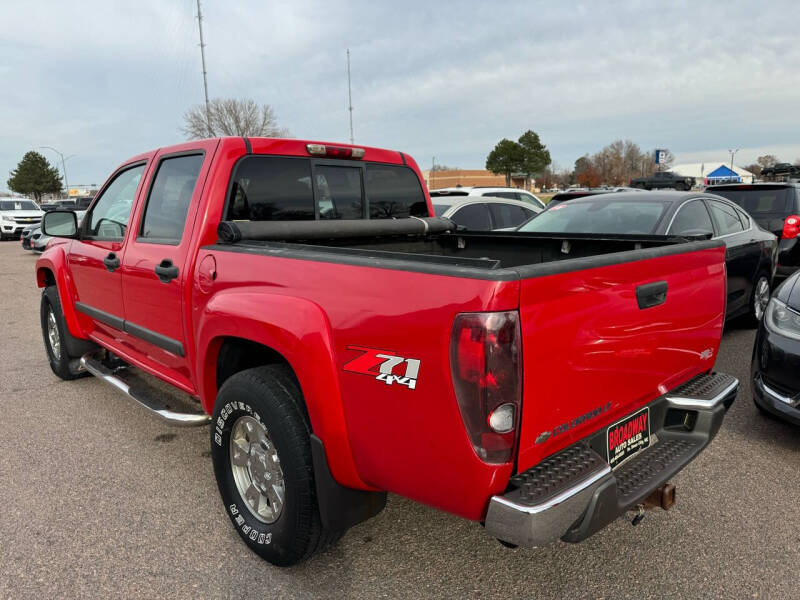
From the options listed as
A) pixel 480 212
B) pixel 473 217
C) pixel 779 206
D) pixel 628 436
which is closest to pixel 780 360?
pixel 628 436

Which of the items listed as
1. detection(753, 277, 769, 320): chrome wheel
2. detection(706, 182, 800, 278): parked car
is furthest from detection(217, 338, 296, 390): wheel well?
detection(706, 182, 800, 278): parked car

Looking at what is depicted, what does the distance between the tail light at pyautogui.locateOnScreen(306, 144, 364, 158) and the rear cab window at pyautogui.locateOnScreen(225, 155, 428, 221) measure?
0.15 ft

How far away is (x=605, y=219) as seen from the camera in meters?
5.73

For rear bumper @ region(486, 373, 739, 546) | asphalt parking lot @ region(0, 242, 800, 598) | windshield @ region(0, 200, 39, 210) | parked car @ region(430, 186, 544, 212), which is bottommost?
asphalt parking lot @ region(0, 242, 800, 598)

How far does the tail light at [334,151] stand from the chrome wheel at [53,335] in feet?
10.6

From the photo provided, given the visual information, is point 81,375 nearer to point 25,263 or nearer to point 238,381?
point 238,381

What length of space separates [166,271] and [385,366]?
67.4 inches

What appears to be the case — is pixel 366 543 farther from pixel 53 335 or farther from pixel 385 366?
pixel 53 335

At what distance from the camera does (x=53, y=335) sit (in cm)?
536

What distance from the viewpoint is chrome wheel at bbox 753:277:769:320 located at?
6589 mm

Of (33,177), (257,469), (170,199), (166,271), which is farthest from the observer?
(33,177)

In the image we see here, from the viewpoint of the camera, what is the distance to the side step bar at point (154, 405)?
3.16 meters

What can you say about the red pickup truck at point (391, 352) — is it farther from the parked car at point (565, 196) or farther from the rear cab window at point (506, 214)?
the rear cab window at point (506, 214)

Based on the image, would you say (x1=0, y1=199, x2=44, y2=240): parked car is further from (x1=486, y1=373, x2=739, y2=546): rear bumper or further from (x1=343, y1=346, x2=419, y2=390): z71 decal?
(x1=486, y1=373, x2=739, y2=546): rear bumper
